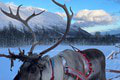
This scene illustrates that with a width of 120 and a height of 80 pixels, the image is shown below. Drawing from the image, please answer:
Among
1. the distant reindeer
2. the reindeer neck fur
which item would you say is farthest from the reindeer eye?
the reindeer neck fur

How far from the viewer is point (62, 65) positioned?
4.43 m

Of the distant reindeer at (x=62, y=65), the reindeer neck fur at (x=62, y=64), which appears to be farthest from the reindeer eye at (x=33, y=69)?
the reindeer neck fur at (x=62, y=64)

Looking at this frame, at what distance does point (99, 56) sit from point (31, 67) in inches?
104

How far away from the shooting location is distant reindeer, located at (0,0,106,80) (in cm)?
387

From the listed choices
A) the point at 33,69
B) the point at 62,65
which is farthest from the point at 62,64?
the point at 33,69

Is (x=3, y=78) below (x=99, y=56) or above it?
below

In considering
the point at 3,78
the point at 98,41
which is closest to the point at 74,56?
the point at 3,78

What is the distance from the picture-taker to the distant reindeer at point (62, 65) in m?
3.87

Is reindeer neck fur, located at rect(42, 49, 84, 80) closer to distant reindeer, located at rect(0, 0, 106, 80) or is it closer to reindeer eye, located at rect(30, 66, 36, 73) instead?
distant reindeer, located at rect(0, 0, 106, 80)

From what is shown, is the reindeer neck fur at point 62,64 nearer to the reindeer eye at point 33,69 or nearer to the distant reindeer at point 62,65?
the distant reindeer at point 62,65

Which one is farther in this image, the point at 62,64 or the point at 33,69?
the point at 62,64

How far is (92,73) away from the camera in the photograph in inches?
215

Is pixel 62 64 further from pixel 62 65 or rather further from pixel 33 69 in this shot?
pixel 33 69

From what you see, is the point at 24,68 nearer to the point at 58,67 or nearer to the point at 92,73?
the point at 58,67
